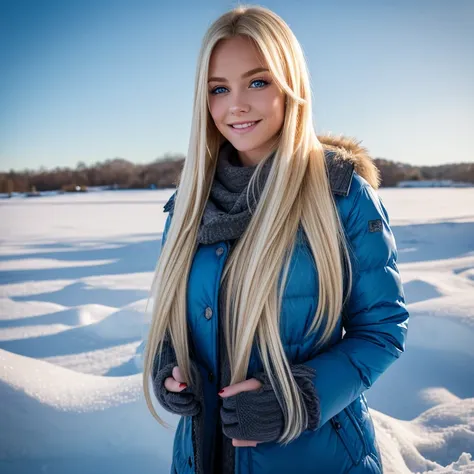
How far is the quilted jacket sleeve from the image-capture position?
122 centimetres

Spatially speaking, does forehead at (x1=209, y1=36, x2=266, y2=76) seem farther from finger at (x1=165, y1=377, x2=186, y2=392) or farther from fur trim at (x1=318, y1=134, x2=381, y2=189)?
finger at (x1=165, y1=377, x2=186, y2=392)

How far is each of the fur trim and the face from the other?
0.23m

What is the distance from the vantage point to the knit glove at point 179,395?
1.29 metres

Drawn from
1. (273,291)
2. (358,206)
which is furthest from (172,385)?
(358,206)

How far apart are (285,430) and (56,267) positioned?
6258mm

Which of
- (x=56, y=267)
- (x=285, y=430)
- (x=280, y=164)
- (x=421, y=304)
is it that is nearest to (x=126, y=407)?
(x=285, y=430)

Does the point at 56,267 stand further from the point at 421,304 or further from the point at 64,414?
the point at 421,304

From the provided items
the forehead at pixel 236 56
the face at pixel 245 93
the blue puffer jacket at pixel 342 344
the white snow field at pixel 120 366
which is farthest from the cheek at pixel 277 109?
the white snow field at pixel 120 366

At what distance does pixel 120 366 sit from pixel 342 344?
2477mm

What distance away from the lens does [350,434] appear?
1.31 meters

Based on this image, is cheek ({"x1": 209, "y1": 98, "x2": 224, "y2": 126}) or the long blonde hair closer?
the long blonde hair

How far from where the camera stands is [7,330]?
162 inches

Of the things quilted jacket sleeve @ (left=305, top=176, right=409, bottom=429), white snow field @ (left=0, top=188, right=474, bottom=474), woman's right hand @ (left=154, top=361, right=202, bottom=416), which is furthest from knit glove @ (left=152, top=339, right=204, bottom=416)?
white snow field @ (left=0, top=188, right=474, bottom=474)

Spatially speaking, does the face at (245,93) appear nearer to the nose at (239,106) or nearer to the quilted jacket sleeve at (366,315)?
the nose at (239,106)
